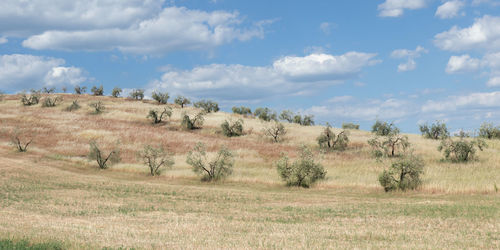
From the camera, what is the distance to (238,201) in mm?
35531

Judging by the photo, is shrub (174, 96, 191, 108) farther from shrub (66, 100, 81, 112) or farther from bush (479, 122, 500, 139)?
bush (479, 122, 500, 139)

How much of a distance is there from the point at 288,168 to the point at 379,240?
1221 inches

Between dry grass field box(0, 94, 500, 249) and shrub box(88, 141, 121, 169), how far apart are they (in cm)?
148

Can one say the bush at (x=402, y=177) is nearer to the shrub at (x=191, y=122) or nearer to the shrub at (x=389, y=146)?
the shrub at (x=389, y=146)

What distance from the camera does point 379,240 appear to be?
17562 millimetres

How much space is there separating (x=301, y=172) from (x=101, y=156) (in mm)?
36133

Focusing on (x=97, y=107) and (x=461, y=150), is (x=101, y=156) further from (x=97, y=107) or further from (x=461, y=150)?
(x=97, y=107)

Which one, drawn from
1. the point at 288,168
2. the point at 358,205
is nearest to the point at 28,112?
the point at 288,168

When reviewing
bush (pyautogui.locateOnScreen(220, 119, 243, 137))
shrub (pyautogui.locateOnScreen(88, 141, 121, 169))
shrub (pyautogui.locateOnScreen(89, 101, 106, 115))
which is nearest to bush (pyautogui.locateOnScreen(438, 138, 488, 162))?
bush (pyautogui.locateOnScreen(220, 119, 243, 137))

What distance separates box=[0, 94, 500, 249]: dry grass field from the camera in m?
17.2

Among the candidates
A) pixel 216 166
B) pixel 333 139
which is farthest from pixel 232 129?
pixel 216 166

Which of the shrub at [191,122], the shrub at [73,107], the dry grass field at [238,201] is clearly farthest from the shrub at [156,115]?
the shrub at [73,107]

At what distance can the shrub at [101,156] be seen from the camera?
64.2 meters

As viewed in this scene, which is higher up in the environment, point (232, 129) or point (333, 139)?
point (232, 129)
